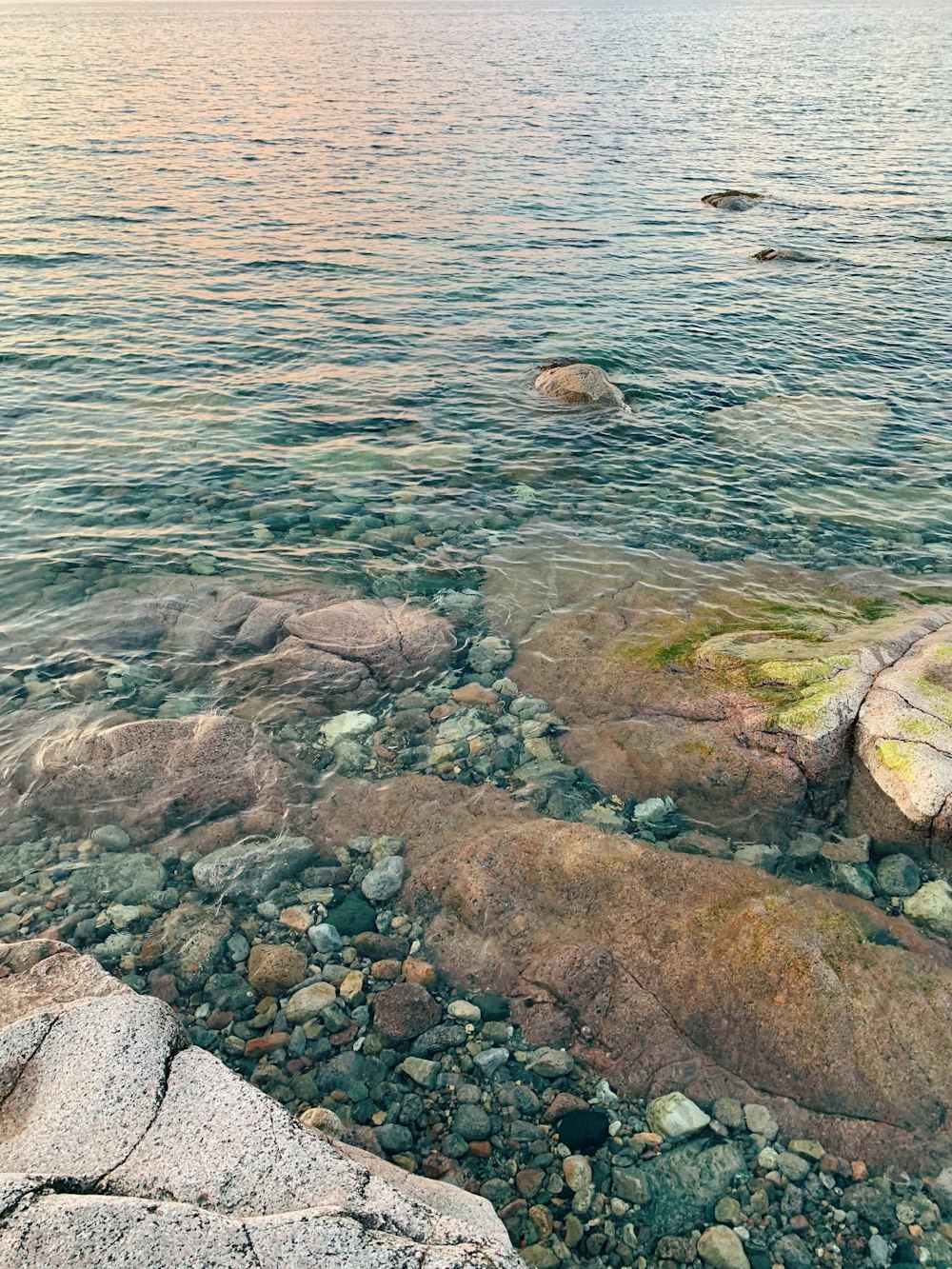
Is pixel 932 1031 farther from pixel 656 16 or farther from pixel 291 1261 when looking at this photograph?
pixel 656 16

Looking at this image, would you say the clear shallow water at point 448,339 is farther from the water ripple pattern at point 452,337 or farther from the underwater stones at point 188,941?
the underwater stones at point 188,941

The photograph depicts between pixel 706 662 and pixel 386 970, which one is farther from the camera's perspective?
pixel 706 662

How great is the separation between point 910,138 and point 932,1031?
47500 mm

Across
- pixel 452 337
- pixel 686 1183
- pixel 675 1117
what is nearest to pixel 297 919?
pixel 675 1117

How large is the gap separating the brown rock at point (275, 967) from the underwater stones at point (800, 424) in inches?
455

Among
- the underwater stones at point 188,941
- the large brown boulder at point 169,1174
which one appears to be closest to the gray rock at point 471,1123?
the large brown boulder at point 169,1174

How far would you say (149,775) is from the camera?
8.39 meters

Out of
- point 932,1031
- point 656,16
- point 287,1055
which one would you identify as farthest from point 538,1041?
point 656,16

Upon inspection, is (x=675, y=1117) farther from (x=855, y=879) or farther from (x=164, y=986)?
(x=164, y=986)

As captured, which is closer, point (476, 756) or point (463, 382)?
point (476, 756)

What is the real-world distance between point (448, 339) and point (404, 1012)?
16009mm

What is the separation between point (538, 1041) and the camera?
6254 mm

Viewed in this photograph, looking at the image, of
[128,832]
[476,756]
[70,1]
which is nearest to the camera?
[128,832]

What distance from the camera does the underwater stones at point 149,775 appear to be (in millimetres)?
8125
